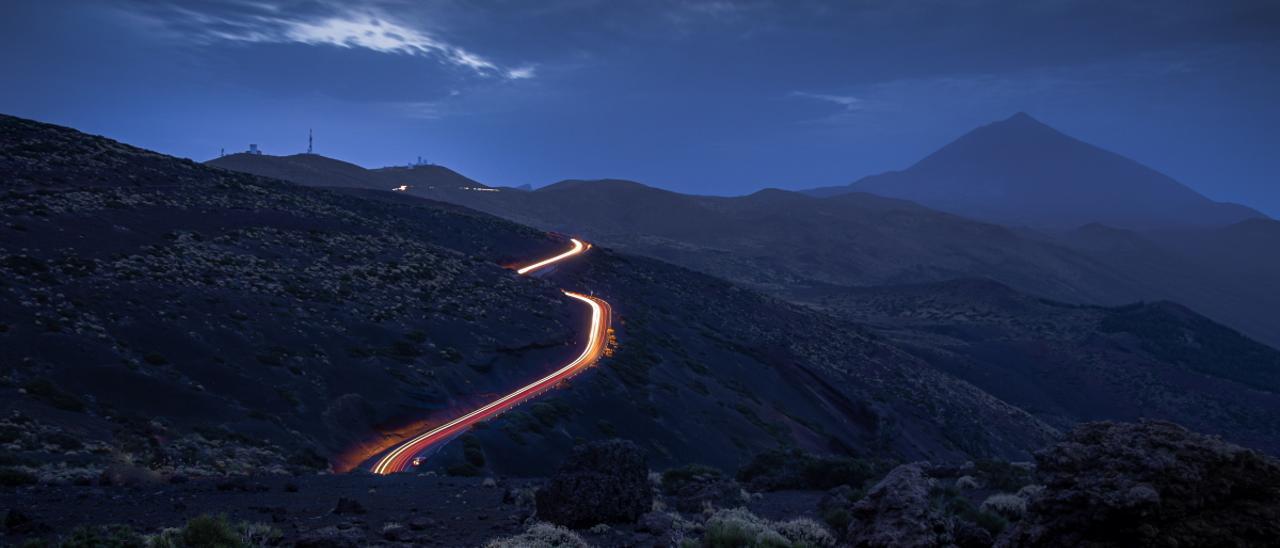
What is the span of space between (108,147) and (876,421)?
168 feet

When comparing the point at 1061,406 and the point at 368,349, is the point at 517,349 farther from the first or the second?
the point at 1061,406

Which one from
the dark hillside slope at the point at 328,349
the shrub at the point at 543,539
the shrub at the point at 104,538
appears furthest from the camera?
the dark hillside slope at the point at 328,349

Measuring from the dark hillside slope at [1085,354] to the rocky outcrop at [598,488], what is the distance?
59.3m

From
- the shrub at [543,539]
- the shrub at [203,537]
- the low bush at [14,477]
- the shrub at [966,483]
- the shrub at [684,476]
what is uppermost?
the shrub at [203,537]

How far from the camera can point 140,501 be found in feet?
45.6

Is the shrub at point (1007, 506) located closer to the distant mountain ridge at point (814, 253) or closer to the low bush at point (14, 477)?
the low bush at point (14, 477)

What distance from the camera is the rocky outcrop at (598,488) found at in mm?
13477

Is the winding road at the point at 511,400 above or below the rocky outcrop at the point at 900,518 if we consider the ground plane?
below

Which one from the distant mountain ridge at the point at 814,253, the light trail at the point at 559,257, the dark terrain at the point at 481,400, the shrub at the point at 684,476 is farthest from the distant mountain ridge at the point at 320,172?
the shrub at the point at 684,476

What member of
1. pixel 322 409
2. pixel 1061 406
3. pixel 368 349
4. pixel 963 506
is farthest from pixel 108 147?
pixel 1061 406

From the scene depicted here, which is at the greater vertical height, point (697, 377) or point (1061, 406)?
point (697, 377)

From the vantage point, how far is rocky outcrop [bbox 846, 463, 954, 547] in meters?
10.3

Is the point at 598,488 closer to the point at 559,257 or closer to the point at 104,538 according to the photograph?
the point at 104,538

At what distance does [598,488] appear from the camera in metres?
13.7
